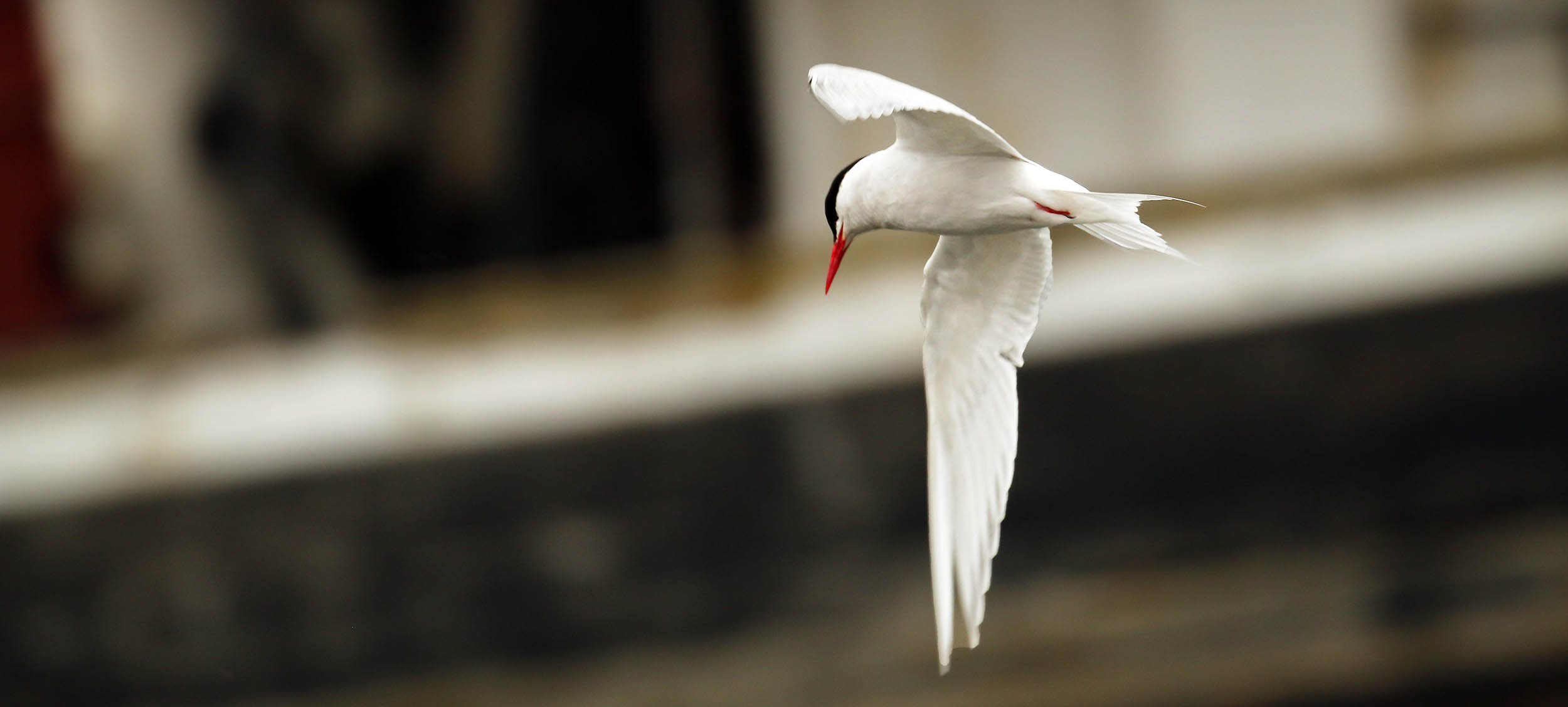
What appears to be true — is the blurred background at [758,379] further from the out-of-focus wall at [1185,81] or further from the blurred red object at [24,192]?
the blurred red object at [24,192]

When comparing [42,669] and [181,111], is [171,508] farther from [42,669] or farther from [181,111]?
[181,111]

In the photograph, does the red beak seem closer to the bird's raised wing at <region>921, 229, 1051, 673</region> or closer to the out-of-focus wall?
the bird's raised wing at <region>921, 229, 1051, 673</region>

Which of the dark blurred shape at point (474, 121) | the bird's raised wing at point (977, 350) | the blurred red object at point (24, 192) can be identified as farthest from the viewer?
the blurred red object at point (24, 192)

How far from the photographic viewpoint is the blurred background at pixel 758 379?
2213mm

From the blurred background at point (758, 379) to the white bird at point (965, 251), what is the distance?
1430 mm

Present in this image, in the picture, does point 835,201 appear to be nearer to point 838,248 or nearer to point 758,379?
point 838,248

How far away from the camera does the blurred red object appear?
2.98 metres

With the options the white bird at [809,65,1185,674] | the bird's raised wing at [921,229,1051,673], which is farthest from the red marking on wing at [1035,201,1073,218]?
the bird's raised wing at [921,229,1051,673]

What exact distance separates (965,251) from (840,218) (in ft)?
0.48

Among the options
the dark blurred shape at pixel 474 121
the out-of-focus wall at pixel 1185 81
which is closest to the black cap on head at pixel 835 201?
the out-of-focus wall at pixel 1185 81

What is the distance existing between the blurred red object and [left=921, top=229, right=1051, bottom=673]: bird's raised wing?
8.78 feet

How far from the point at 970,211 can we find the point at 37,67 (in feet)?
9.65

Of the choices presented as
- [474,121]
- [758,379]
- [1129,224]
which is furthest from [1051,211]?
[474,121]

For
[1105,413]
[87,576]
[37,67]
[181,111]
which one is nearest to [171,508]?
[87,576]
